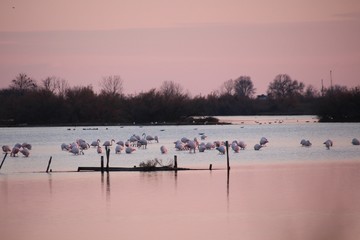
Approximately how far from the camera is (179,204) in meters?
24.7

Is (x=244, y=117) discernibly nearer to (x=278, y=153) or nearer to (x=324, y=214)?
(x=278, y=153)

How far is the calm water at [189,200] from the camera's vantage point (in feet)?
64.0

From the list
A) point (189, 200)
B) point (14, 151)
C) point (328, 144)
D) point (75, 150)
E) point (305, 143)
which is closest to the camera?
point (189, 200)

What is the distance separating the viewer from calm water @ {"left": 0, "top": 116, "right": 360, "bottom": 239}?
768 inches

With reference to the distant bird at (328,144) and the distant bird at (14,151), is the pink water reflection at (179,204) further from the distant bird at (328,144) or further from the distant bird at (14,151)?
the distant bird at (328,144)

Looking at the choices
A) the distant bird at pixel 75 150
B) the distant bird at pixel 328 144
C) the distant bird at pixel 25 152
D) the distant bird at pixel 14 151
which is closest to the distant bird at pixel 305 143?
the distant bird at pixel 328 144

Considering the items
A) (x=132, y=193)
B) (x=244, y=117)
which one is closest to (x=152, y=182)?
(x=132, y=193)

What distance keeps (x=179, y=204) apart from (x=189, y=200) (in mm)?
903

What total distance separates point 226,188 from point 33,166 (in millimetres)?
14034

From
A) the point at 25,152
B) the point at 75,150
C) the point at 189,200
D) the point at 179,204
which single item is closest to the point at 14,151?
the point at 25,152

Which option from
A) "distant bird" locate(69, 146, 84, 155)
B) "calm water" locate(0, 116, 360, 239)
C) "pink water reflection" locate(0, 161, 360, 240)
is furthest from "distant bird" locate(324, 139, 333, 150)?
"pink water reflection" locate(0, 161, 360, 240)

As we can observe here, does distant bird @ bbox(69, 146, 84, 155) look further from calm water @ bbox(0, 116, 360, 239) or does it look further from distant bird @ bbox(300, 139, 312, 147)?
distant bird @ bbox(300, 139, 312, 147)

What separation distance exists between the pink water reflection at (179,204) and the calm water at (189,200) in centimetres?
2

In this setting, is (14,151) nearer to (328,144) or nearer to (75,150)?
(75,150)
